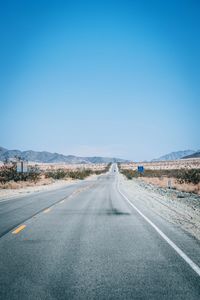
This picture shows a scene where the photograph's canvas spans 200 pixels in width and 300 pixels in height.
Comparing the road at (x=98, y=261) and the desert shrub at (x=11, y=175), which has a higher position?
the desert shrub at (x=11, y=175)

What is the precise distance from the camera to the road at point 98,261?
4.53m

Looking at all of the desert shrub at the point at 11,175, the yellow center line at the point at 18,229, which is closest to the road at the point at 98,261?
the yellow center line at the point at 18,229

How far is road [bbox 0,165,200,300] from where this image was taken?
14.9 feet

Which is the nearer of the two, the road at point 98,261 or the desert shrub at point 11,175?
the road at point 98,261

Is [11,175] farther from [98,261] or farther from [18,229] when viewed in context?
[98,261]

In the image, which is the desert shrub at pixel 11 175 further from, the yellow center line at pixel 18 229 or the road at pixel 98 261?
the road at pixel 98 261

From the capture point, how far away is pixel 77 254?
653 cm

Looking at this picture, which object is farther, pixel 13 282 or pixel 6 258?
pixel 6 258

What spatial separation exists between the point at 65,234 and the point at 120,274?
3.70 meters

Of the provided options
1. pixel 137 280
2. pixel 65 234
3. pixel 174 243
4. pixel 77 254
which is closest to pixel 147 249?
pixel 174 243

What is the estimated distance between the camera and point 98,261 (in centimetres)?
600

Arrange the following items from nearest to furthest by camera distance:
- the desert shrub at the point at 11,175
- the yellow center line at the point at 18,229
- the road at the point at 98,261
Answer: the road at the point at 98,261, the yellow center line at the point at 18,229, the desert shrub at the point at 11,175

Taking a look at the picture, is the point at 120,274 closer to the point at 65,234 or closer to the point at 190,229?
the point at 65,234

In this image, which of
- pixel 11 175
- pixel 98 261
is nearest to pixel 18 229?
pixel 98 261
